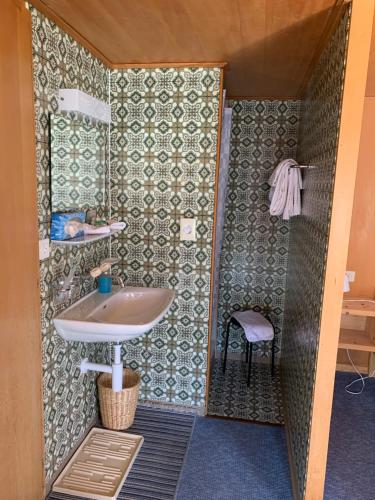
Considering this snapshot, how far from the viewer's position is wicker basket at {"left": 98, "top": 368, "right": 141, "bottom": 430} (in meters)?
2.51

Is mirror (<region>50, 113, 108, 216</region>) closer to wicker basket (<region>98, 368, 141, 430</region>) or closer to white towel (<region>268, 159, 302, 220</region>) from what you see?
wicker basket (<region>98, 368, 141, 430</region>)

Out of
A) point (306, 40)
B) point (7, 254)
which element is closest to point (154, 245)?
point (7, 254)

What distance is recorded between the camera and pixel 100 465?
228cm

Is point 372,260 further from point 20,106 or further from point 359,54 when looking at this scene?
point 20,106

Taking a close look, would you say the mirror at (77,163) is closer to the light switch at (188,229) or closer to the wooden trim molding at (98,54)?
the wooden trim molding at (98,54)

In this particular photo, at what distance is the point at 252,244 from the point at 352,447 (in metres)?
1.72

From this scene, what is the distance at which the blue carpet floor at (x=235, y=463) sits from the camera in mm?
2121

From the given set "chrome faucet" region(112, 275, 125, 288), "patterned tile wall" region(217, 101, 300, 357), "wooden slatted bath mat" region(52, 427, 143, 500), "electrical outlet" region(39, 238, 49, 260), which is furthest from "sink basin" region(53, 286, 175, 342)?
"patterned tile wall" region(217, 101, 300, 357)

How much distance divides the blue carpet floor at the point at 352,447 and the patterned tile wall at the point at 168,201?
3.04 ft

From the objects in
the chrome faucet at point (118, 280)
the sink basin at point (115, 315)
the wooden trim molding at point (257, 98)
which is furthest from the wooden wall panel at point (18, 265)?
the wooden trim molding at point (257, 98)

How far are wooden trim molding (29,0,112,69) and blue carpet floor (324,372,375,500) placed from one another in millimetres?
2706

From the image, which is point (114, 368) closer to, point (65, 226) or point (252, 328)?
point (65, 226)

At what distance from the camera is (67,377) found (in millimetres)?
2215

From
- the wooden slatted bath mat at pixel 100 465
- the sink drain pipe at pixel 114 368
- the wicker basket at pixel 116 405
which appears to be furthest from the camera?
the wicker basket at pixel 116 405
